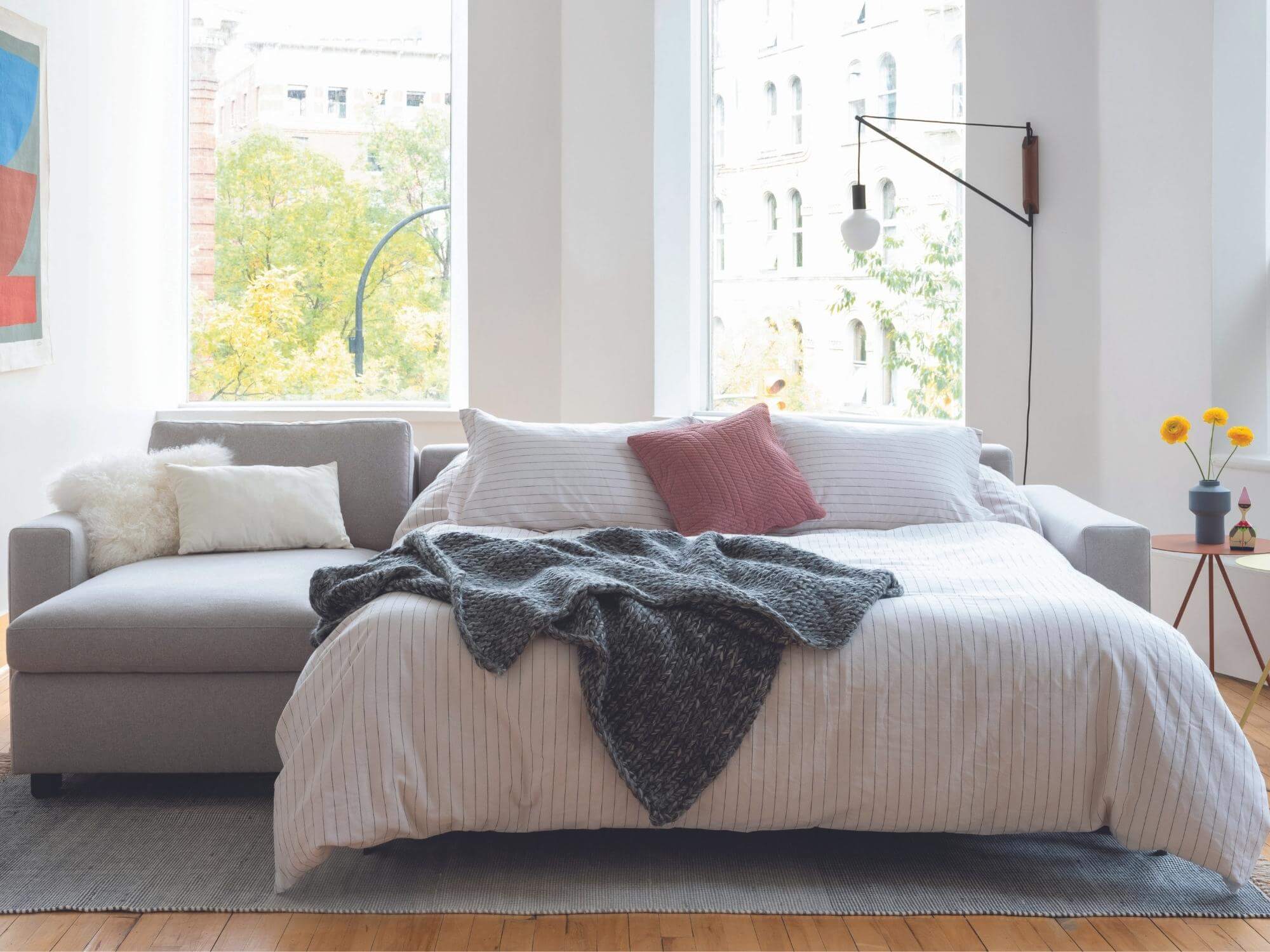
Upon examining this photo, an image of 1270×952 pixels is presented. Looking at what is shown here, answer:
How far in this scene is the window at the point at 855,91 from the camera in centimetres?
511

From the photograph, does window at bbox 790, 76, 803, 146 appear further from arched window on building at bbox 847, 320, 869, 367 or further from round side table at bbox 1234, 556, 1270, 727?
round side table at bbox 1234, 556, 1270, 727

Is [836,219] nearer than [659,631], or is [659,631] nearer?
[659,631]

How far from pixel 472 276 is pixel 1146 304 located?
2.84 meters

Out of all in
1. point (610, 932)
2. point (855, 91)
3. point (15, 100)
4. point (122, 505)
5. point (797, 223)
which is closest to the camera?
point (610, 932)

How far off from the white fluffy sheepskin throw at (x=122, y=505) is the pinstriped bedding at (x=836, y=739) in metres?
1.23

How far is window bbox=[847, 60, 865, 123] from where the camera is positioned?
5.11 metres

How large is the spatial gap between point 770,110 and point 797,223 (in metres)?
0.54

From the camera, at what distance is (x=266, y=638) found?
2678 millimetres

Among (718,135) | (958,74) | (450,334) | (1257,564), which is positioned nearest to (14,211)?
(450,334)

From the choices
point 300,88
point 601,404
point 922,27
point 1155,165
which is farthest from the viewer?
point 300,88

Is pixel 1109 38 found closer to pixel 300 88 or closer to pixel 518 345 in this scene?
pixel 518 345

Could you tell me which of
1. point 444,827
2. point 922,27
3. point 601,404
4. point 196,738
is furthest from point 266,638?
point 922,27

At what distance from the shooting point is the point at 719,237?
18.2 ft

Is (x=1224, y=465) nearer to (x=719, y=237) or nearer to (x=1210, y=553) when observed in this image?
(x=1210, y=553)
